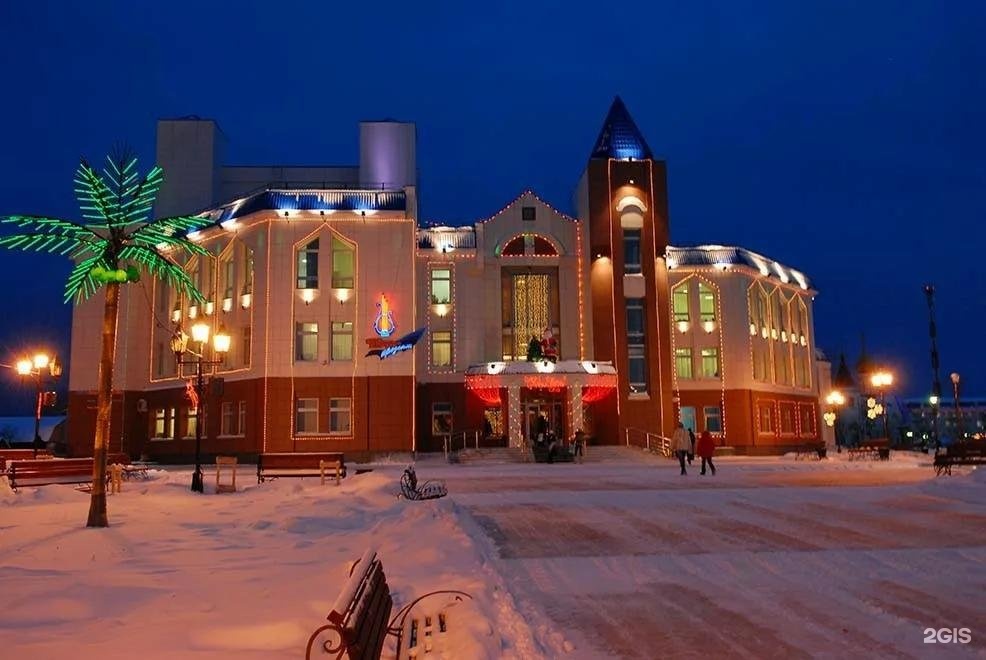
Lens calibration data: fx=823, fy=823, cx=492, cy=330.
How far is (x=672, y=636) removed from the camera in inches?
261

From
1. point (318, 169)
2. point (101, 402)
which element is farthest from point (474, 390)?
point (101, 402)

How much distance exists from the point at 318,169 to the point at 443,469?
27017mm

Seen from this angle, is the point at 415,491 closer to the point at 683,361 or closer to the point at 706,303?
the point at 683,361

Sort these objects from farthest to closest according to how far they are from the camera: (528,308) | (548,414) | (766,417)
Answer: (766,417)
(528,308)
(548,414)

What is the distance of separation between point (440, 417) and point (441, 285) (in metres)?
7.25

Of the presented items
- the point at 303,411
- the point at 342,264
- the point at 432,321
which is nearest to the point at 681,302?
the point at 432,321

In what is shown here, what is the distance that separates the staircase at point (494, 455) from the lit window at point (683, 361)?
1328 cm

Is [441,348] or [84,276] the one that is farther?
[441,348]

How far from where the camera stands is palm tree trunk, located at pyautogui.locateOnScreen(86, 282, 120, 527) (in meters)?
12.8

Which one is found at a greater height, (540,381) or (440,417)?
(540,381)

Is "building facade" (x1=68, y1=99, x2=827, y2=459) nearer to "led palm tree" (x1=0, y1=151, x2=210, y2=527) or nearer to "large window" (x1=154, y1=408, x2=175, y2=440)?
"large window" (x1=154, y1=408, x2=175, y2=440)

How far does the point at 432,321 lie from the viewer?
44.8 meters

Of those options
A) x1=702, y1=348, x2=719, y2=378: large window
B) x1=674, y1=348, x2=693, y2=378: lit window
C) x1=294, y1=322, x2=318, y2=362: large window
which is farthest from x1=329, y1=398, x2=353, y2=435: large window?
x1=702, y1=348, x2=719, y2=378: large window

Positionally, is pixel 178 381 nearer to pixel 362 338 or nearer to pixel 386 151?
pixel 362 338
